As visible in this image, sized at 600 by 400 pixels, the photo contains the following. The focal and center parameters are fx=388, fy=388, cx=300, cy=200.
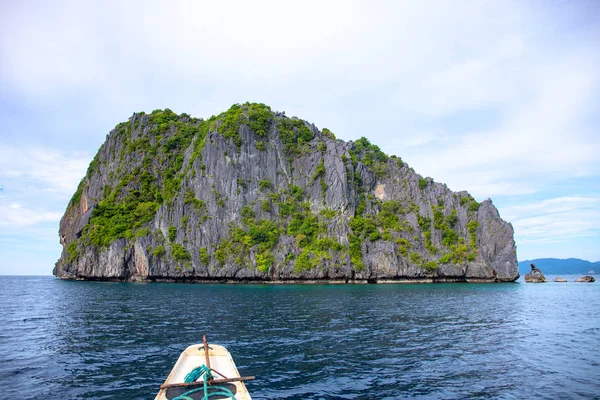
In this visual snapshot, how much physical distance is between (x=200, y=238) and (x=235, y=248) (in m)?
10.6

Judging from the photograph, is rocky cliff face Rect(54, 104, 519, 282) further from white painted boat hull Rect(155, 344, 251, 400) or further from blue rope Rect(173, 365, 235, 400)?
blue rope Rect(173, 365, 235, 400)

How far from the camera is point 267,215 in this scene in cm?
10925

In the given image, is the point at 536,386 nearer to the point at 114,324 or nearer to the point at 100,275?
the point at 114,324

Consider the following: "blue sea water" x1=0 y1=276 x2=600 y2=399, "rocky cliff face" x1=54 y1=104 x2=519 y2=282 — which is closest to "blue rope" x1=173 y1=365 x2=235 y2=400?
"blue sea water" x1=0 y1=276 x2=600 y2=399

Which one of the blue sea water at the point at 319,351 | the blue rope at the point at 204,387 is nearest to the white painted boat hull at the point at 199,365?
the blue rope at the point at 204,387

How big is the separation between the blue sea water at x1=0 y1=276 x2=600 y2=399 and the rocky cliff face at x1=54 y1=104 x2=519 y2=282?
6111 centimetres

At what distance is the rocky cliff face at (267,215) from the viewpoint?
327ft

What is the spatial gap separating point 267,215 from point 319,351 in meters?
88.2

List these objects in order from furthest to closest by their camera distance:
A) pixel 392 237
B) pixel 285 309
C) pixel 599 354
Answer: pixel 392 237, pixel 285 309, pixel 599 354

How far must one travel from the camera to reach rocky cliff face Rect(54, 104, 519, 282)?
99.7m

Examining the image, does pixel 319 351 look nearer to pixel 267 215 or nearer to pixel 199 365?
pixel 199 365

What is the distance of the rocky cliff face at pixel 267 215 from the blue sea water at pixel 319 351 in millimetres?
61106

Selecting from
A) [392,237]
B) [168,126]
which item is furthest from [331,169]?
[168,126]

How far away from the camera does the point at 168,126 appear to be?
136m
